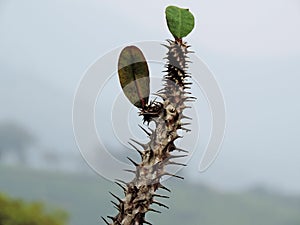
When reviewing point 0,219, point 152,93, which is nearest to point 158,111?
point 152,93

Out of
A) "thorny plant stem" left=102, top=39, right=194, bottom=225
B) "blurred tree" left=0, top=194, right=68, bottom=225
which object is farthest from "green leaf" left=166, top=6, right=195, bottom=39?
"blurred tree" left=0, top=194, right=68, bottom=225

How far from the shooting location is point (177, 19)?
0.74 m

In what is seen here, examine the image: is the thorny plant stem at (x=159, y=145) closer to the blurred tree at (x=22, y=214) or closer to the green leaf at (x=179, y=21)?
the green leaf at (x=179, y=21)

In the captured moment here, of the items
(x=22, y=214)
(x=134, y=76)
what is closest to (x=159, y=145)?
(x=134, y=76)

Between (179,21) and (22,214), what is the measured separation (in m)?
5.40

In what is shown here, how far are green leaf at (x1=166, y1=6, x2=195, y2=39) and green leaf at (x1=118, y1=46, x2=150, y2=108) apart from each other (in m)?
0.05

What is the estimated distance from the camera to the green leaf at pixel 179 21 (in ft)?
2.44

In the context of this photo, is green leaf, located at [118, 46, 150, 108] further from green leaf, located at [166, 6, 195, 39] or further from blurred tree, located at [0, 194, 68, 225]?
blurred tree, located at [0, 194, 68, 225]

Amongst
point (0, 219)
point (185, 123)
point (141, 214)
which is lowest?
point (141, 214)

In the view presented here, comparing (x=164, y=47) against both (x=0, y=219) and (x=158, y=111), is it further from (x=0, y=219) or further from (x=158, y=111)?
(x=0, y=219)

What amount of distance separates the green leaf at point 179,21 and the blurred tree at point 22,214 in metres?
5.16

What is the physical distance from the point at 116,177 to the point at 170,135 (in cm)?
8

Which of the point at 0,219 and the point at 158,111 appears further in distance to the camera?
the point at 0,219

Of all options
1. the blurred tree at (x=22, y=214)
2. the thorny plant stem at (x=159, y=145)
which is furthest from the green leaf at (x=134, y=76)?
the blurred tree at (x=22, y=214)
